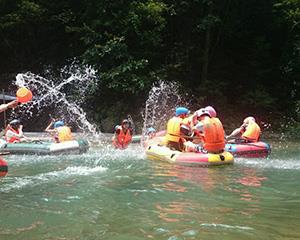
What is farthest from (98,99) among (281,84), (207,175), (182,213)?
(182,213)

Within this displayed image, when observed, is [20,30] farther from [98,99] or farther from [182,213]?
[182,213]

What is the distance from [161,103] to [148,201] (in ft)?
51.0

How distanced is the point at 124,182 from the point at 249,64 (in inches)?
675

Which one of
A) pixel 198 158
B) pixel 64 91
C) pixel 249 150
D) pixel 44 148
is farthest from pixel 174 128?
pixel 64 91

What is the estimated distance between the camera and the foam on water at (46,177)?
26.1 ft

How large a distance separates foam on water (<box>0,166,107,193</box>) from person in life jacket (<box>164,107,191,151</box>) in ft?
7.52

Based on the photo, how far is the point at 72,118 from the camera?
72.8 ft

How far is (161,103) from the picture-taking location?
72.8 ft

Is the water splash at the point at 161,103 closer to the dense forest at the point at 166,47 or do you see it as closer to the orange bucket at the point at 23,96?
the dense forest at the point at 166,47

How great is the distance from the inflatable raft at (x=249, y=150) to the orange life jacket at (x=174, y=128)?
4.28 feet

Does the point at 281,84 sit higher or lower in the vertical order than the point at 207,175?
higher

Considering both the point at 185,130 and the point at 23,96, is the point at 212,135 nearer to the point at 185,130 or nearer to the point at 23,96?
the point at 185,130

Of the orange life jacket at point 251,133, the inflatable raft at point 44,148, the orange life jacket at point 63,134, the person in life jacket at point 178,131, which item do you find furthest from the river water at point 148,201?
the orange life jacket at point 63,134

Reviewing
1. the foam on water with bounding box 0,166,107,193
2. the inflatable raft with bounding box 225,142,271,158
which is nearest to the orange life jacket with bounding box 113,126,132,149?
the inflatable raft with bounding box 225,142,271,158
